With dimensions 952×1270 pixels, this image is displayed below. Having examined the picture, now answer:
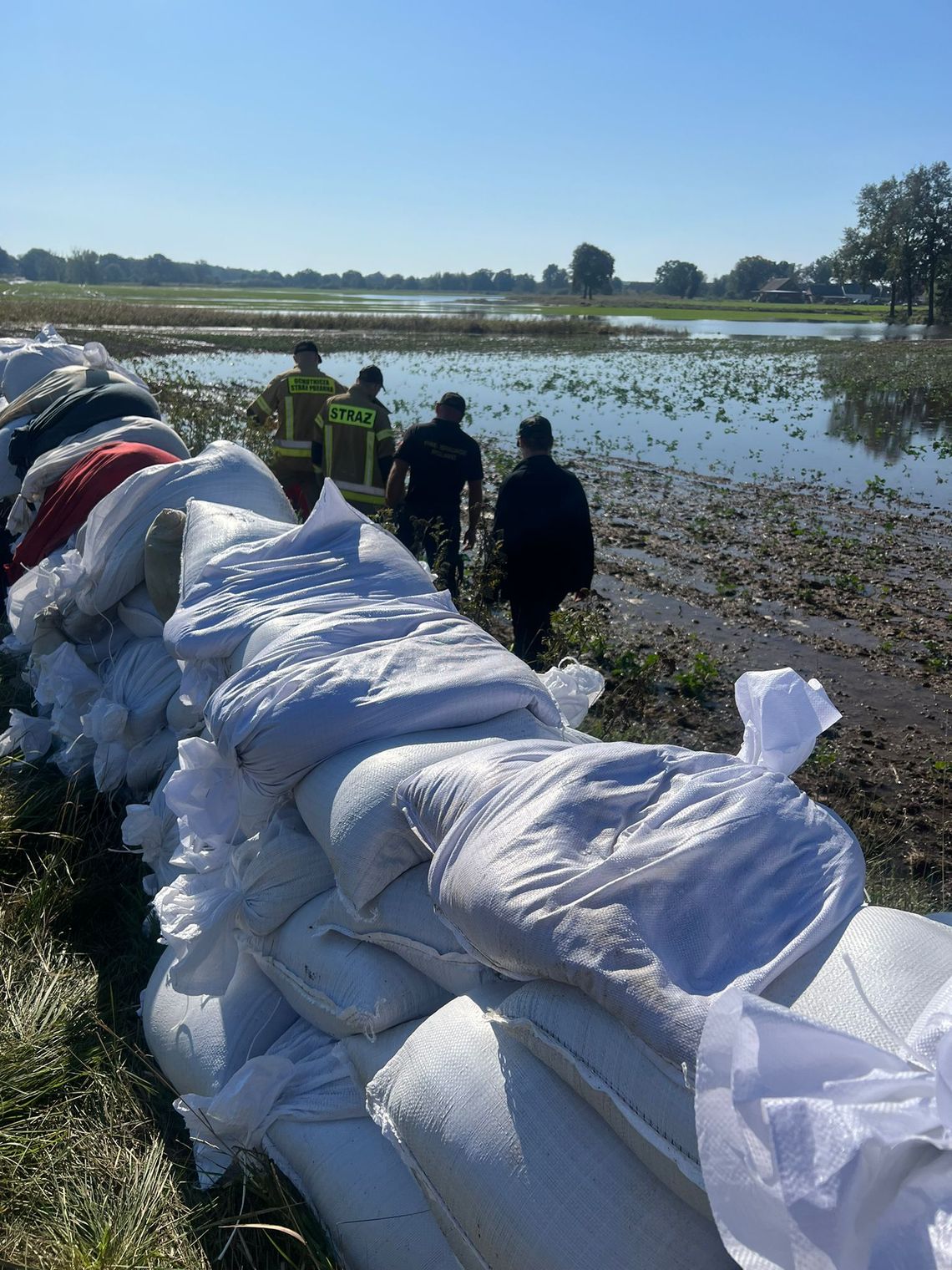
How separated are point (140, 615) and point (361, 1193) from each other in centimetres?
223

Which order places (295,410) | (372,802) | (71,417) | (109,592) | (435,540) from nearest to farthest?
1. (372,802)
2. (109,592)
3. (71,417)
4. (435,540)
5. (295,410)

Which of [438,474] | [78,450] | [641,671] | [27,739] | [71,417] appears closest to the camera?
[27,739]

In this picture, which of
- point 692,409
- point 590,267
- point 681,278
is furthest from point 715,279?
point 692,409

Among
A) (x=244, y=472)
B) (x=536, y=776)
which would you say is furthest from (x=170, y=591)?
(x=536, y=776)

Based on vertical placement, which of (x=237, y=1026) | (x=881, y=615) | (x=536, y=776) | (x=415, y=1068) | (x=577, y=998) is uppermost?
(x=536, y=776)

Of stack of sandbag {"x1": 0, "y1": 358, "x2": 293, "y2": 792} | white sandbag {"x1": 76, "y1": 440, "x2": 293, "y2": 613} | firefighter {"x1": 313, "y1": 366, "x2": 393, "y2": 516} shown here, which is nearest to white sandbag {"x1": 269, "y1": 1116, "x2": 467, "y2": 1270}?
stack of sandbag {"x1": 0, "y1": 358, "x2": 293, "y2": 792}

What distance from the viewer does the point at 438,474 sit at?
20.0ft

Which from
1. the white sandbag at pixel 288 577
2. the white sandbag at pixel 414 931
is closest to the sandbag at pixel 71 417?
the white sandbag at pixel 288 577

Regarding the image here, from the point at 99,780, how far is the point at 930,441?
49.6 ft

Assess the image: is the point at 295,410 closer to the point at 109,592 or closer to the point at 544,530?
the point at 544,530

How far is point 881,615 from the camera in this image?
6973mm

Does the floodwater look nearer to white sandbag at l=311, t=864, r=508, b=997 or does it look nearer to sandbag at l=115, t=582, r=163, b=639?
sandbag at l=115, t=582, r=163, b=639

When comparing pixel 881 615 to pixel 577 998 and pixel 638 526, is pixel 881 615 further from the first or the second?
pixel 577 998

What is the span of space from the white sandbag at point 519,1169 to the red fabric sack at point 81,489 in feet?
9.14
